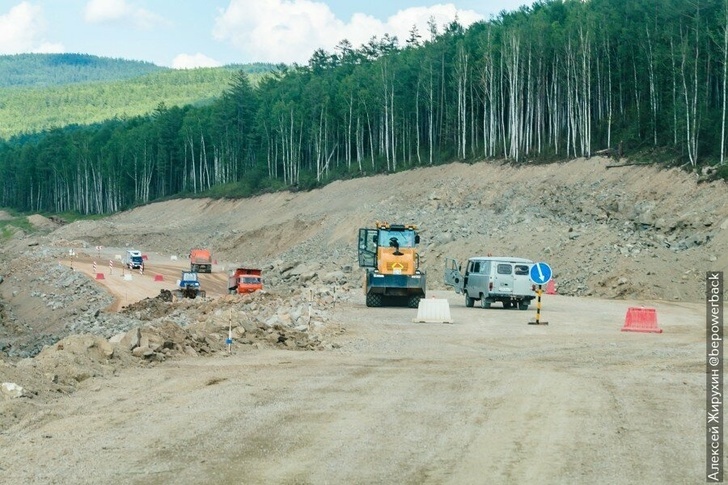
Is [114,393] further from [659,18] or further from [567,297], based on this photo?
[659,18]

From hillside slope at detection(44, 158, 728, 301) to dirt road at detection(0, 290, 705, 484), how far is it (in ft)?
85.5

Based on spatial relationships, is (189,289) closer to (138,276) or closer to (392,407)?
(138,276)

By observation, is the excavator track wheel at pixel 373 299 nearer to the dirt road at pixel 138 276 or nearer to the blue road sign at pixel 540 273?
the blue road sign at pixel 540 273

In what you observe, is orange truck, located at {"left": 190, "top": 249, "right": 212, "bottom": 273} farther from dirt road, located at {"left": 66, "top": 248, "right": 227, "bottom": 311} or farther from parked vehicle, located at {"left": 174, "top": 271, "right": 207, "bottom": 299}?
parked vehicle, located at {"left": 174, "top": 271, "right": 207, "bottom": 299}

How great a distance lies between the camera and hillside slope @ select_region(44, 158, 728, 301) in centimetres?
4625

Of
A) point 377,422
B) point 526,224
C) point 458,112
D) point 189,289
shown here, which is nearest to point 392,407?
point 377,422

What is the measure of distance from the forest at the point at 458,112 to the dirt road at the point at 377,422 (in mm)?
38337

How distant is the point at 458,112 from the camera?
90.4 metres

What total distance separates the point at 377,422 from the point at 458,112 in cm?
7979

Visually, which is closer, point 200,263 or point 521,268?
point 521,268

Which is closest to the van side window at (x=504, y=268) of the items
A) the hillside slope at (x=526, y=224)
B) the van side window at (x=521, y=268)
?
the van side window at (x=521, y=268)

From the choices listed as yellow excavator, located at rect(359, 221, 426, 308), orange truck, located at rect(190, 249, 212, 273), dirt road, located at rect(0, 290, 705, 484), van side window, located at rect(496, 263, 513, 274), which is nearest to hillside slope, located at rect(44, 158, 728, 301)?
orange truck, located at rect(190, 249, 212, 273)

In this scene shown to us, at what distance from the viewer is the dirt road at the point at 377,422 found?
32.6 feet

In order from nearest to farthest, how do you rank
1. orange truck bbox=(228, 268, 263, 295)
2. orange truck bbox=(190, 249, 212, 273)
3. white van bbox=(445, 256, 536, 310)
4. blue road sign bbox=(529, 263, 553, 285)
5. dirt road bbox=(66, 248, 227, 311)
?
blue road sign bbox=(529, 263, 553, 285) < white van bbox=(445, 256, 536, 310) < dirt road bbox=(66, 248, 227, 311) < orange truck bbox=(228, 268, 263, 295) < orange truck bbox=(190, 249, 212, 273)
